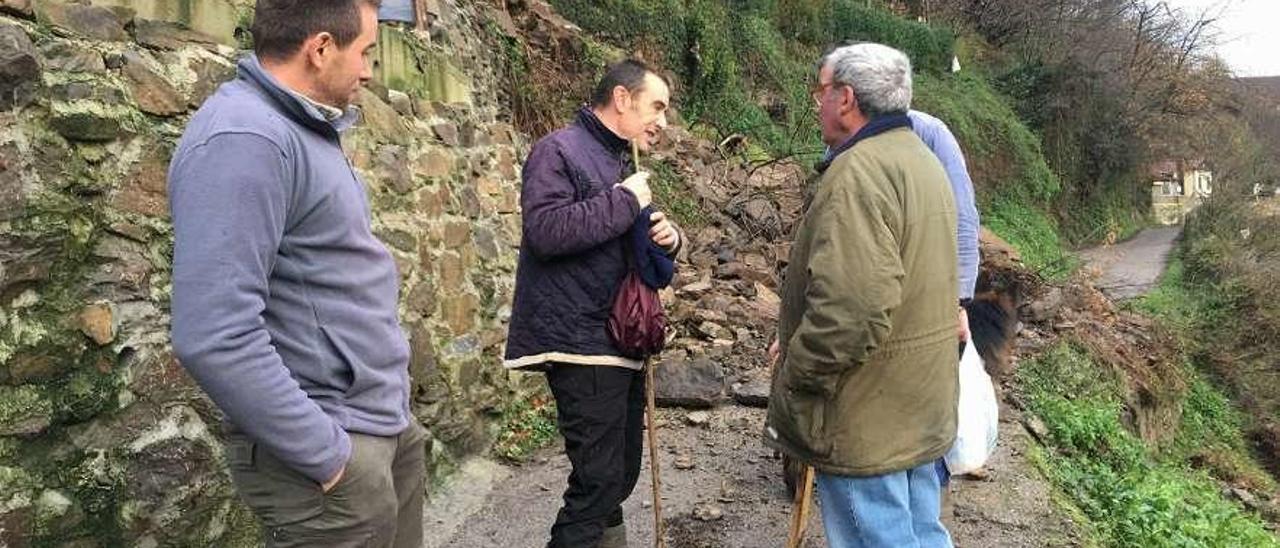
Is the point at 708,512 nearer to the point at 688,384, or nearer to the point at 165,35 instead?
the point at 688,384

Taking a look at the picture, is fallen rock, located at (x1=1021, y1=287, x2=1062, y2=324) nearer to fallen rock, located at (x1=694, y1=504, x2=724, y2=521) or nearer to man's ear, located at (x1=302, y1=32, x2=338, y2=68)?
fallen rock, located at (x1=694, y1=504, x2=724, y2=521)

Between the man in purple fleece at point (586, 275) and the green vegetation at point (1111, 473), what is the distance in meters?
2.95

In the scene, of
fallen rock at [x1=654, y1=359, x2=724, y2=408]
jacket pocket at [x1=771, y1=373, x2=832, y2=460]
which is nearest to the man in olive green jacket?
jacket pocket at [x1=771, y1=373, x2=832, y2=460]

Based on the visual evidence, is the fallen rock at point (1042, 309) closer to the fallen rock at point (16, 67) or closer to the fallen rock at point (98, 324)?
the fallen rock at point (98, 324)

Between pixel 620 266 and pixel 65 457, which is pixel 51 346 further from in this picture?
Result: pixel 620 266

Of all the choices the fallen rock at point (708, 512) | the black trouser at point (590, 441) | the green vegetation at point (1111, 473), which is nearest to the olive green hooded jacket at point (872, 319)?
the black trouser at point (590, 441)

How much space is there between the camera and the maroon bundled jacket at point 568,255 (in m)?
2.93

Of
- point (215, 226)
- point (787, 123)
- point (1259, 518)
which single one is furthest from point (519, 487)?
point (787, 123)

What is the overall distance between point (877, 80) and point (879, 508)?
4.14 ft

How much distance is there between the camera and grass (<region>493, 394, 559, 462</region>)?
5.22m

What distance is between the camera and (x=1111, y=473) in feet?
19.9

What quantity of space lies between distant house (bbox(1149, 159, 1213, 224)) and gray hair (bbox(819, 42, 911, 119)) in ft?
105

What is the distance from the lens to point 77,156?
2674 mm

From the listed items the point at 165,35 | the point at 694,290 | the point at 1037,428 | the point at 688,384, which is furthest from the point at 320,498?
the point at 694,290
